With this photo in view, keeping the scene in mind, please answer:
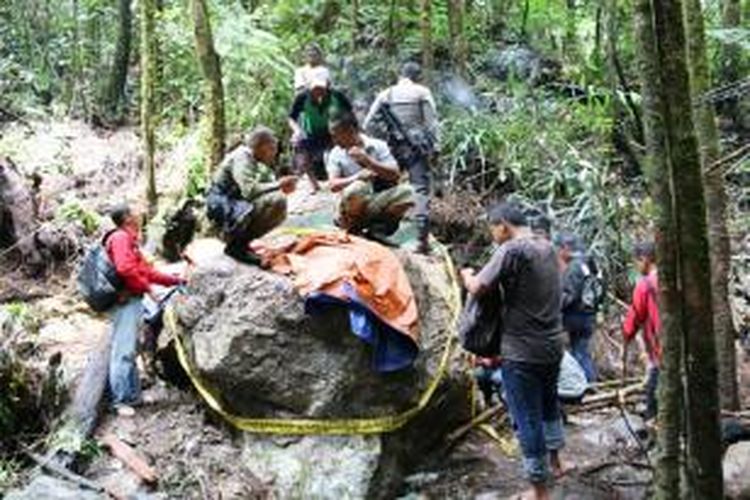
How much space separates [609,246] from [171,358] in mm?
5769

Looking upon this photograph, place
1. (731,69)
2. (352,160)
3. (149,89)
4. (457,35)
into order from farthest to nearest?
(731,69)
(457,35)
(149,89)
(352,160)

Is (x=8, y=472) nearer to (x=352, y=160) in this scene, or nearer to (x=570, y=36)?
(x=352, y=160)

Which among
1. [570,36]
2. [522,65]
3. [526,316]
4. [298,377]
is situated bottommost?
[298,377]

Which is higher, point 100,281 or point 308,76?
point 308,76

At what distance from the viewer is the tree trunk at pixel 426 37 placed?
1410 centimetres

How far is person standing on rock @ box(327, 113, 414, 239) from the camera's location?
8078 mm

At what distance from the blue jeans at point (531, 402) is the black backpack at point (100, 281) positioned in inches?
123

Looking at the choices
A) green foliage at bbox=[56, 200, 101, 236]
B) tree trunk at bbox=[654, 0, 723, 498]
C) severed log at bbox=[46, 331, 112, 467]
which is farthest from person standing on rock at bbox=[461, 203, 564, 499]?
green foliage at bbox=[56, 200, 101, 236]

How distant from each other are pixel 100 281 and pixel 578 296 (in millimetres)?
3909

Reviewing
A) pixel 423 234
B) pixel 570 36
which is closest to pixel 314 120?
pixel 423 234

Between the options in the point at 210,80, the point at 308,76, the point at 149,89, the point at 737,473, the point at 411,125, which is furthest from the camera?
the point at 149,89

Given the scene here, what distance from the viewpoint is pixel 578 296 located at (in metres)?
8.66

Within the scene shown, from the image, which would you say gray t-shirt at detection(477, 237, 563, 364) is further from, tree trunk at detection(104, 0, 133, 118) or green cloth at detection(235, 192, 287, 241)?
tree trunk at detection(104, 0, 133, 118)

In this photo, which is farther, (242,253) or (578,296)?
(578,296)
